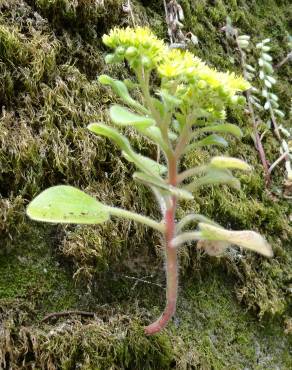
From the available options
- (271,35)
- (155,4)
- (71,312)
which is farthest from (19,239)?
(271,35)

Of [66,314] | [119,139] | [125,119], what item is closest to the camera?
[125,119]

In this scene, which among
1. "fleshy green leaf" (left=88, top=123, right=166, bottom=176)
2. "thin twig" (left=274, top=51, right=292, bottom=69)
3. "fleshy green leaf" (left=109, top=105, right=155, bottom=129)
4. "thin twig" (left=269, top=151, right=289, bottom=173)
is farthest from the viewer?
"thin twig" (left=274, top=51, right=292, bottom=69)

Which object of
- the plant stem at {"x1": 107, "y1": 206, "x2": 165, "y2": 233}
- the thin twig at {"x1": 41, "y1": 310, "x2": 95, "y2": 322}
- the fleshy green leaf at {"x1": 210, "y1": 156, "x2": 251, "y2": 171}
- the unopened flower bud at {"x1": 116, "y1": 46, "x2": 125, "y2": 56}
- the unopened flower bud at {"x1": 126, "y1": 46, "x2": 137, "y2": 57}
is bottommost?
the thin twig at {"x1": 41, "y1": 310, "x2": 95, "y2": 322}

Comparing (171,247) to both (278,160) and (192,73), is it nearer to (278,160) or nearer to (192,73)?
(192,73)

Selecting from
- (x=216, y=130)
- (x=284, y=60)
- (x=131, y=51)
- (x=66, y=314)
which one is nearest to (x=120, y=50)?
(x=131, y=51)

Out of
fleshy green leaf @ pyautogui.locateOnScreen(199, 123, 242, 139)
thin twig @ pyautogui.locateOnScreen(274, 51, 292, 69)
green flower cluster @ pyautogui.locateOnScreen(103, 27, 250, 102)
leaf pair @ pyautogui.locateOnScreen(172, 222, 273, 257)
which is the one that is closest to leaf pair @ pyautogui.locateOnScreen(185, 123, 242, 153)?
fleshy green leaf @ pyautogui.locateOnScreen(199, 123, 242, 139)

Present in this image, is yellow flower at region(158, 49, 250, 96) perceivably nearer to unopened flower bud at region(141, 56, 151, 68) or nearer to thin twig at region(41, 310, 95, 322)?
unopened flower bud at region(141, 56, 151, 68)
